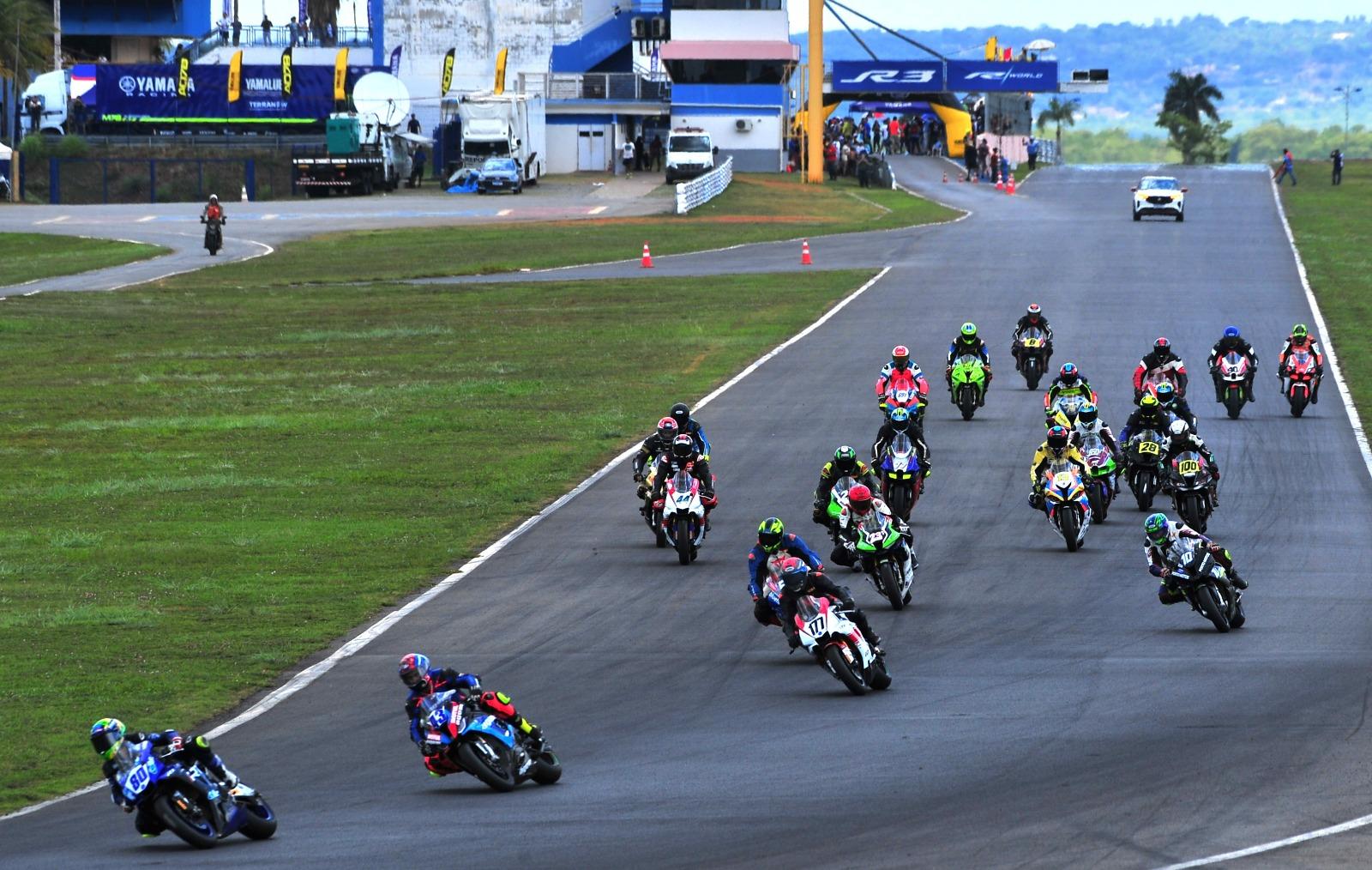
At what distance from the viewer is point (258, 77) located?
107 m

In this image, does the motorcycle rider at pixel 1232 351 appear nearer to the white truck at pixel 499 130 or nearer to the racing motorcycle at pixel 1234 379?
the racing motorcycle at pixel 1234 379

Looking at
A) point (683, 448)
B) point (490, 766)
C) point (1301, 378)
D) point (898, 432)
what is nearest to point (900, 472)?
point (898, 432)

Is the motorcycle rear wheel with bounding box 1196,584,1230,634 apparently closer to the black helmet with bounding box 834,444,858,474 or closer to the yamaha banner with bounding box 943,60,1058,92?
the black helmet with bounding box 834,444,858,474

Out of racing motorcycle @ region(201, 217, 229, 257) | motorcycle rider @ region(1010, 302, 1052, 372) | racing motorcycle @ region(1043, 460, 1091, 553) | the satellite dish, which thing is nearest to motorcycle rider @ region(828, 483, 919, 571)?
racing motorcycle @ region(1043, 460, 1091, 553)

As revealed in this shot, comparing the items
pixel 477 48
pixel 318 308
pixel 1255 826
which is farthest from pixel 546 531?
pixel 477 48

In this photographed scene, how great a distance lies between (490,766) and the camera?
14102 millimetres

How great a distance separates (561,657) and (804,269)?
4344 cm

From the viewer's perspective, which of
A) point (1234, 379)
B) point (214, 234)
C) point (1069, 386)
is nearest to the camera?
point (1069, 386)

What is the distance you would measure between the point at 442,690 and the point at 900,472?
11.6 meters

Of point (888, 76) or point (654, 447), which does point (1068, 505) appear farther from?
point (888, 76)

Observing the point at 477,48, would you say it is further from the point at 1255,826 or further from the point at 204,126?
the point at 1255,826

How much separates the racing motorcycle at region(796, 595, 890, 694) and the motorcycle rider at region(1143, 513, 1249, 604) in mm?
3665

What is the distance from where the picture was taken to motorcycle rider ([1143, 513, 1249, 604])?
63.0 ft

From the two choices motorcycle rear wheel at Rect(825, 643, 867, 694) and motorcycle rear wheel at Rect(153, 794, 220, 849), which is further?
motorcycle rear wheel at Rect(825, 643, 867, 694)
